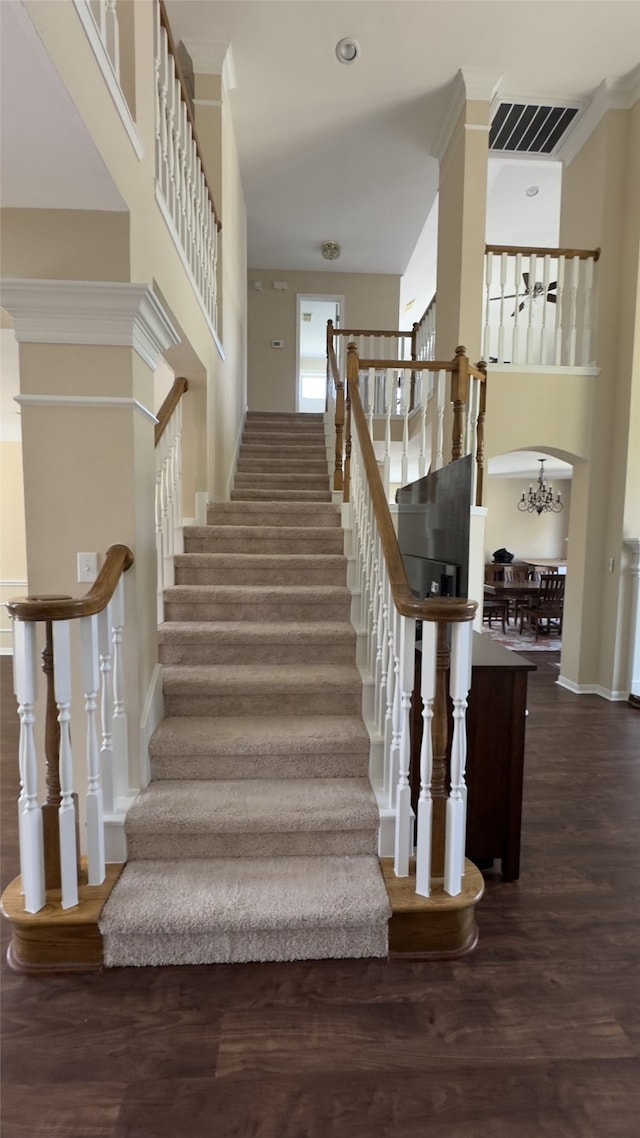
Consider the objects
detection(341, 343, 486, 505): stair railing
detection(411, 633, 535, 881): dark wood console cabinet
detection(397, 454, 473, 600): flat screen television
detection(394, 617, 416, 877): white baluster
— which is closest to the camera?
detection(394, 617, 416, 877): white baluster

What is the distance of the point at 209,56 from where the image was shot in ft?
14.0

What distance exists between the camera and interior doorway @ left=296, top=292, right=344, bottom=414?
28.0 feet

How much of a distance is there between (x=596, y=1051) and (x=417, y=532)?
1.90 metres

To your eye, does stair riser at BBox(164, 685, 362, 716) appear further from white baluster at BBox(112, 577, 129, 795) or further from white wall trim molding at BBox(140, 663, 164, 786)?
white baluster at BBox(112, 577, 129, 795)

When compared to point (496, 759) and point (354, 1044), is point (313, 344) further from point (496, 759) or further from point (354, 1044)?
point (354, 1044)

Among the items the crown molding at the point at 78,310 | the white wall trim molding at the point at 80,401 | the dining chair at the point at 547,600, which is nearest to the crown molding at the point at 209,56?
the crown molding at the point at 78,310

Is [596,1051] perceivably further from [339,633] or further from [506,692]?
[339,633]

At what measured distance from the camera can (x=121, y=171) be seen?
1812 mm

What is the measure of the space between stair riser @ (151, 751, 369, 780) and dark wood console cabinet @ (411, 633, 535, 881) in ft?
1.24

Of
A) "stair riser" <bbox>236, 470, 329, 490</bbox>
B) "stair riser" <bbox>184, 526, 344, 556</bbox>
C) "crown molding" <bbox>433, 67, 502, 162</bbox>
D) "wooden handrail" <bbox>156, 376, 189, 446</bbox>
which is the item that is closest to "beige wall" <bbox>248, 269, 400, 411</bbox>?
"stair riser" <bbox>236, 470, 329, 490</bbox>

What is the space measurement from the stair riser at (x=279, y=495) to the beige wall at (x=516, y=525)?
21.6 feet

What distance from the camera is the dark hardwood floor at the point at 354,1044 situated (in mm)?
1317

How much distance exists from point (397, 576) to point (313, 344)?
1016cm

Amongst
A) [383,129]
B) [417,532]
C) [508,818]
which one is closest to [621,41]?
[383,129]
